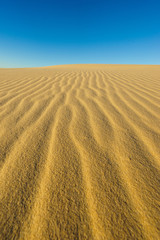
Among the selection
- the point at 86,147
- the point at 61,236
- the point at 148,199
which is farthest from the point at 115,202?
the point at 86,147

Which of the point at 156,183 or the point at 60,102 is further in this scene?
the point at 60,102

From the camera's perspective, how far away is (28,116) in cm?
167

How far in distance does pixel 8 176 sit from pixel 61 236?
1.57ft

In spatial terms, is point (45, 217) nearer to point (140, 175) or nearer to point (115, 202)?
point (115, 202)

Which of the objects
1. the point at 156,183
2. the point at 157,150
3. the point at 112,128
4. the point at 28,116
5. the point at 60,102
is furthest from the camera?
the point at 60,102

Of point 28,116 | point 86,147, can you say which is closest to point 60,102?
point 28,116

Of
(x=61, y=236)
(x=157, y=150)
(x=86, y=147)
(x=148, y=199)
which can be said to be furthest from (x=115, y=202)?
(x=157, y=150)

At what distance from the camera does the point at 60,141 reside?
3.85ft

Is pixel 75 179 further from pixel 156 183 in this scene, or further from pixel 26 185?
pixel 156 183

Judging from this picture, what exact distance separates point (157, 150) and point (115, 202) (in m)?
0.62

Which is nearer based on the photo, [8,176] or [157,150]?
[8,176]

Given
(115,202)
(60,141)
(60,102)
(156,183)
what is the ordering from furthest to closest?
(60,102) < (60,141) < (156,183) < (115,202)

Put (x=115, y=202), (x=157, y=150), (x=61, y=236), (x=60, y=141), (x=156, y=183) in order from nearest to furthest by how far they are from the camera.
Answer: (x=61, y=236), (x=115, y=202), (x=156, y=183), (x=157, y=150), (x=60, y=141)

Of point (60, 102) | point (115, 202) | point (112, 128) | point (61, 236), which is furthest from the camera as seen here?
point (60, 102)
